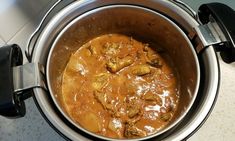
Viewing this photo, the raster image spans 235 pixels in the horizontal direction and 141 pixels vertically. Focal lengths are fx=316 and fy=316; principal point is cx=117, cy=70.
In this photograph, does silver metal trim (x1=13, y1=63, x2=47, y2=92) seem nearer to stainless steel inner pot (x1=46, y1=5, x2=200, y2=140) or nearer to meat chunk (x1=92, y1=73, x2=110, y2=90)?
stainless steel inner pot (x1=46, y1=5, x2=200, y2=140)

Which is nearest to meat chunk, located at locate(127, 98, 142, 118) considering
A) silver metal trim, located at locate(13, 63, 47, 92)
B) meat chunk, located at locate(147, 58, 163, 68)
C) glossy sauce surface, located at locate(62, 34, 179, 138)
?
glossy sauce surface, located at locate(62, 34, 179, 138)

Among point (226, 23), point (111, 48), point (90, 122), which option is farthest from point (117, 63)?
point (226, 23)

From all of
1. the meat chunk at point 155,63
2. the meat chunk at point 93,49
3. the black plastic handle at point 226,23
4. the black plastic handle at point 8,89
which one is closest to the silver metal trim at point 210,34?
the black plastic handle at point 226,23

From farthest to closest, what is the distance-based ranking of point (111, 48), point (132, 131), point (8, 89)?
point (111, 48) < point (132, 131) < point (8, 89)

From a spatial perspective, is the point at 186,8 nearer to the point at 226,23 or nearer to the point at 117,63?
the point at 226,23

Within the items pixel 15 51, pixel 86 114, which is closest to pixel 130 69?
pixel 86 114

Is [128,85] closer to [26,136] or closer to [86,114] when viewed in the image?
[86,114]
